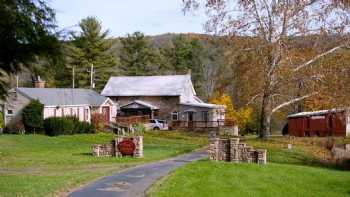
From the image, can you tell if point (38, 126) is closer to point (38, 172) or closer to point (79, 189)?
point (38, 172)

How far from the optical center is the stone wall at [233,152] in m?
23.2

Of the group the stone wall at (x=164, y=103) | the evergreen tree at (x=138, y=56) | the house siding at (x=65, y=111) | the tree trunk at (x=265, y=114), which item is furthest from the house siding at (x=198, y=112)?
the evergreen tree at (x=138, y=56)

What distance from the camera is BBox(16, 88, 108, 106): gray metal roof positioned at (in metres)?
48.6

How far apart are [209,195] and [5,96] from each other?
27.4ft

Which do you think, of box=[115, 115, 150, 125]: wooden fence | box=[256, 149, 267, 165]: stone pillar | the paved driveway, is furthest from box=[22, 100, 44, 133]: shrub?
box=[256, 149, 267, 165]: stone pillar

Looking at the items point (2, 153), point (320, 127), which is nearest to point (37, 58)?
point (2, 153)

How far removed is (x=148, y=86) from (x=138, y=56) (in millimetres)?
28518

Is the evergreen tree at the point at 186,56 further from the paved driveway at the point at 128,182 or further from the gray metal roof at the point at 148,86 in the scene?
the paved driveway at the point at 128,182

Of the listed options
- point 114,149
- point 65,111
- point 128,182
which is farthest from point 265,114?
point 128,182

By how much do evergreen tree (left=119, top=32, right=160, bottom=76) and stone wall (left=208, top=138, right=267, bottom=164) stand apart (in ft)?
228

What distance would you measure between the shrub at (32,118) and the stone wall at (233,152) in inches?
1008

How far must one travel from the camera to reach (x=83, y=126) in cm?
4866

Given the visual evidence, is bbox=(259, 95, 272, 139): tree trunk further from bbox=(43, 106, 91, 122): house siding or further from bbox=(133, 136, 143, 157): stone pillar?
bbox=(43, 106, 91, 122): house siding

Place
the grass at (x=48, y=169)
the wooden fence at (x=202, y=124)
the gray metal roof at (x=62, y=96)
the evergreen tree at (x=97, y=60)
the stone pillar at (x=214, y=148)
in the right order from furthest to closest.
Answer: the evergreen tree at (x=97, y=60)
the wooden fence at (x=202, y=124)
the gray metal roof at (x=62, y=96)
the stone pillar at (x=214, y=148)
the grass at (x=48, y=169)
